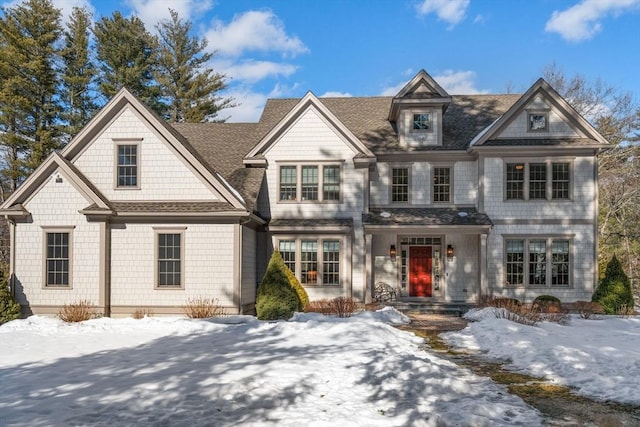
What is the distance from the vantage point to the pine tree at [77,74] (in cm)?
3562

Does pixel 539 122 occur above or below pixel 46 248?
above

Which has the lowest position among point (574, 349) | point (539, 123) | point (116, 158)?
point (574, 349)

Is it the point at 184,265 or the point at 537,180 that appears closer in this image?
the point at 184,265

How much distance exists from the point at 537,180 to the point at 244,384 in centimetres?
1635

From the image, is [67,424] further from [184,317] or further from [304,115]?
[304,115]

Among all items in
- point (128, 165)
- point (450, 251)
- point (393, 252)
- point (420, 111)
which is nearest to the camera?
point (128, 165)

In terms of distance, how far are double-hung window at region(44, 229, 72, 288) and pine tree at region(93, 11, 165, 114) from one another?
25.2 m

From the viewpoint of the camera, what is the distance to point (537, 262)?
19.2m

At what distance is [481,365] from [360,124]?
14.9m

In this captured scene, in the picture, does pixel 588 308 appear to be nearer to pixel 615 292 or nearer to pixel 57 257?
pixel 615 292

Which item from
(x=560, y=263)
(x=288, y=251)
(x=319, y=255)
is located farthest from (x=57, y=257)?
(x=560, y=263)

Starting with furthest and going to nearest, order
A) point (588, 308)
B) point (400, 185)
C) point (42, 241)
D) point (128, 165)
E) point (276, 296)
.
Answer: point (400, 185) → point (588, 308) → point (128, 165) → point (42, 241) → point (276, 296)

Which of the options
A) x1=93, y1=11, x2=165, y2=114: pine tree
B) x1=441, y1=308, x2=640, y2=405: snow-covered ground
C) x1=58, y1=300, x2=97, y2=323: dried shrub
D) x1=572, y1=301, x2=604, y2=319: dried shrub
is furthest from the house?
x1=93, y1=11, x2=165, y2=114: pine tree

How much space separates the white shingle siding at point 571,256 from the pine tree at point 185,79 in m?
28.2
